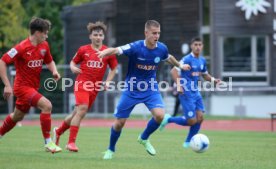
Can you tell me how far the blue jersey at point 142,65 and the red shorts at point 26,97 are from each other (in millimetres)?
1676

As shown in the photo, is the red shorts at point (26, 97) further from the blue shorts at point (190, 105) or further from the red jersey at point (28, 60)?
the blue shorts at point (190, 105)

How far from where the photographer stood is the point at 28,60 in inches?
501

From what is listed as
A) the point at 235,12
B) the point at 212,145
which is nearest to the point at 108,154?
the point at 212,145

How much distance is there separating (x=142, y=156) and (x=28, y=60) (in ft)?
8.63

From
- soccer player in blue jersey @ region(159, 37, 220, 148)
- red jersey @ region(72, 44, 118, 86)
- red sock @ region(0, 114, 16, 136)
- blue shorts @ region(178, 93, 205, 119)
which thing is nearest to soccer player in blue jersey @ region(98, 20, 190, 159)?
red jersey @ region(72, 44, 118, 86)

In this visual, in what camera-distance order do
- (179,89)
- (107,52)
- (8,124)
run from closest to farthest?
(107,52) < (8,124) < (179,89)

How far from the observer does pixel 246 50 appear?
32.4m

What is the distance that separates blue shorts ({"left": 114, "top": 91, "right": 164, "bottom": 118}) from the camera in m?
12.3

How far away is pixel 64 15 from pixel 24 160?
2935 cm

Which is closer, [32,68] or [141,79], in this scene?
[141,79]

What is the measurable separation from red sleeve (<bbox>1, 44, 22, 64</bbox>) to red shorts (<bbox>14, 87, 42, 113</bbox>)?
605 mm

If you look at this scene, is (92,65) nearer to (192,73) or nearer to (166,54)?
(166,54)

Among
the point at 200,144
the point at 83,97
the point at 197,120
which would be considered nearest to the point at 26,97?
the point at 83,97

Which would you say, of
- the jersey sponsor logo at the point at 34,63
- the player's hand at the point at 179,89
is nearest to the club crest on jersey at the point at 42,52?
the jersey sponsor logo at the point at 34,63
